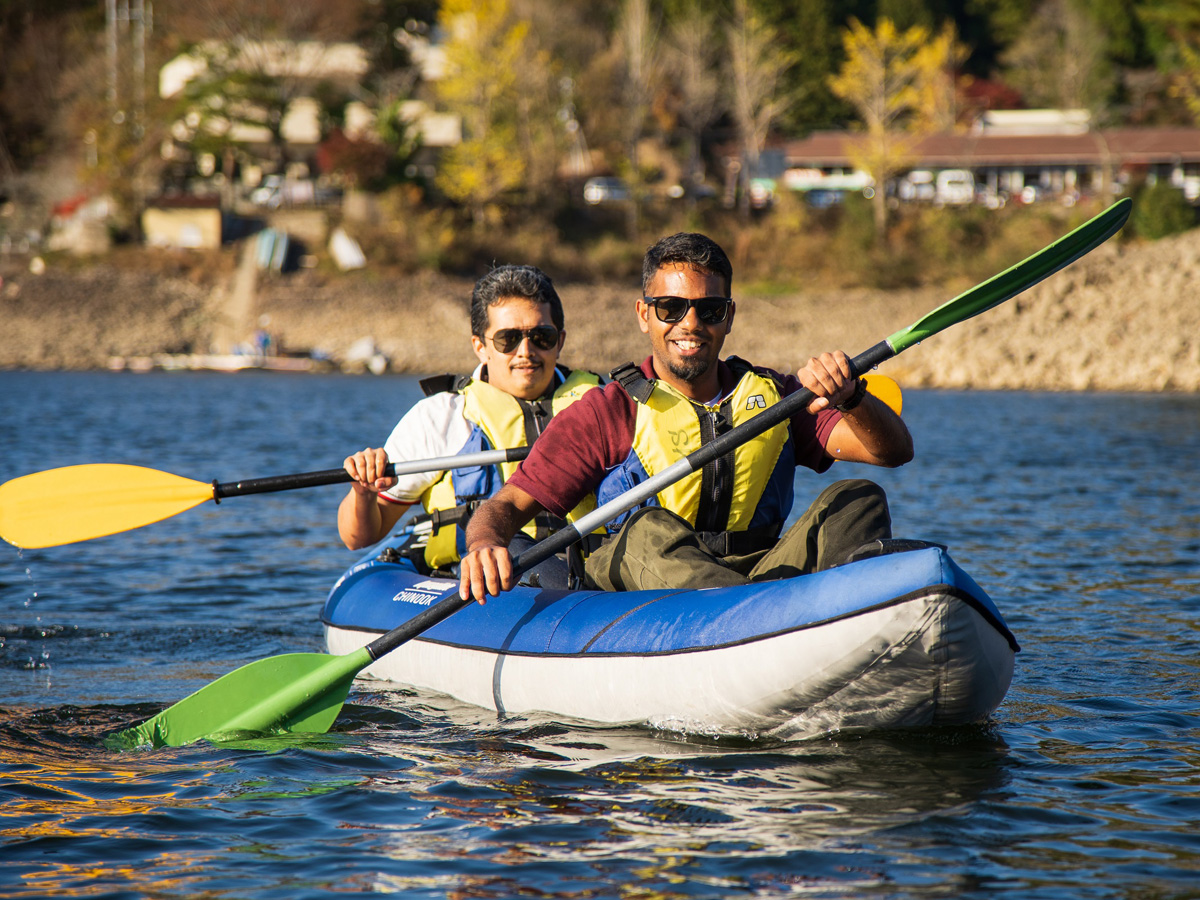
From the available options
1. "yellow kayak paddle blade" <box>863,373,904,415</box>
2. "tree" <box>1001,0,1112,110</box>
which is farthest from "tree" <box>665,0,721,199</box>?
"yellow kayak paddle blade" <box>863,373,904,415</box>

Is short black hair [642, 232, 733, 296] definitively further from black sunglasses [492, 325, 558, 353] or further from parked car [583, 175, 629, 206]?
parked car [583, 175, 629, 206]

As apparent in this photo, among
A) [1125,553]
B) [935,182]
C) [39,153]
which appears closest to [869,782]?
[1125,553]

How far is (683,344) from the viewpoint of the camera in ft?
12.9

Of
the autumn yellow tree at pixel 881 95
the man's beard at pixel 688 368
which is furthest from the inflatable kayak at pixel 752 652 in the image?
the autumn yellow tree at pixel 881 95

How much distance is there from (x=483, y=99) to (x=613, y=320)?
9360 mm

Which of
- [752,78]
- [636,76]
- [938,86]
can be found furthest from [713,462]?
[938,86]

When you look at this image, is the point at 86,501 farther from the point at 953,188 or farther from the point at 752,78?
the point at 953,188

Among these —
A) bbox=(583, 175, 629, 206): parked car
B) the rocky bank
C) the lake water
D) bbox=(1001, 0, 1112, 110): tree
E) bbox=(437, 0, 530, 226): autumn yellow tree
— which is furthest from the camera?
bbox=(1001, 0, 1112, 110): tree

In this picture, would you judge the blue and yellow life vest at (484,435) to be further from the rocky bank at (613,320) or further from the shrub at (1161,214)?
the shrub at (1161,214)

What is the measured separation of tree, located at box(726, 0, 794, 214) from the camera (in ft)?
129

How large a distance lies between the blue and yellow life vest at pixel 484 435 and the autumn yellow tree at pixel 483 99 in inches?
1213

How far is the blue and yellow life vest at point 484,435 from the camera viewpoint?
487 cm

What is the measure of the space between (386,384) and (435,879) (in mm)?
24334

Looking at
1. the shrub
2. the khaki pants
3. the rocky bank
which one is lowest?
the khaki pants
